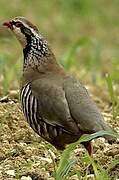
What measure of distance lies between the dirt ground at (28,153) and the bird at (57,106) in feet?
0.50

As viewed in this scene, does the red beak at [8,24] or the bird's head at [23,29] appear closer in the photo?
the bird's head at [23,29]

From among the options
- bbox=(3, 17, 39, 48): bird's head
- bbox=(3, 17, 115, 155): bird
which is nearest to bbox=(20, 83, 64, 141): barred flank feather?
bbox=(3, 17, 115, 155): bird

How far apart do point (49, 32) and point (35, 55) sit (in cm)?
791

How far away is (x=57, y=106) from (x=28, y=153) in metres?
0.51

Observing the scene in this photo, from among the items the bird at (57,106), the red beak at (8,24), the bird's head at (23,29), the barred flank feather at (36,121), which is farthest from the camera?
the red beak at (8,24)

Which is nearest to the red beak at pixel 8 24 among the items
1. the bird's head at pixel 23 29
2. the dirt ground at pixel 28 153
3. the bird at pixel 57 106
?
the bird's head at pixel 23 29

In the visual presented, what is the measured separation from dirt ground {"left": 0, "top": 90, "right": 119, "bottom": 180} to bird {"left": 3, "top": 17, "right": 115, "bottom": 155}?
0.15 metres

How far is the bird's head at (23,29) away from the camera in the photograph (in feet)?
17.1

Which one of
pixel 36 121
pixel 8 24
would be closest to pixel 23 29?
pixel 8 24

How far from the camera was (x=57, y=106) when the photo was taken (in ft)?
15.2

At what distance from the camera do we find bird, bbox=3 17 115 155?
4.56 meters

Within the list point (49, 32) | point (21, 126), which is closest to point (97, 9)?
point (49, 32)

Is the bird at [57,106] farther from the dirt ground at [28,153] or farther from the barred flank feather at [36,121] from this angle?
the dirt ground at [28,153]

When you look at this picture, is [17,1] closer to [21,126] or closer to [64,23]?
[64,23]
